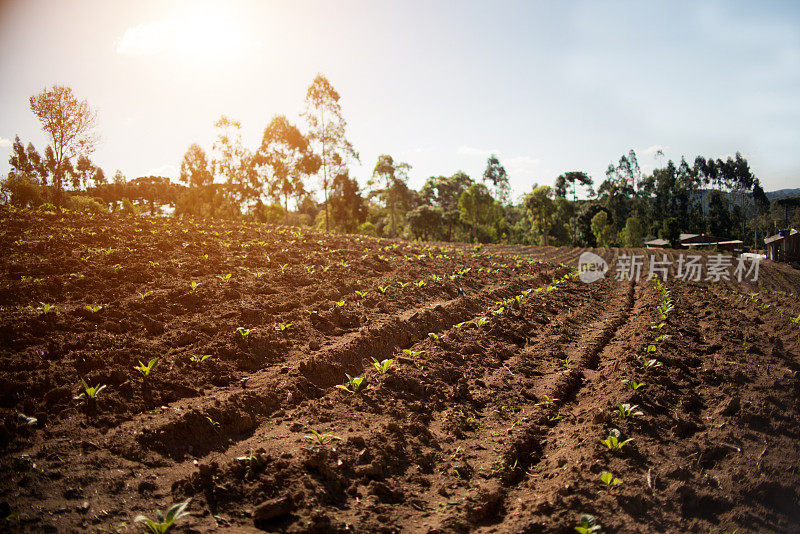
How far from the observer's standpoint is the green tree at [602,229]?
54.5 m

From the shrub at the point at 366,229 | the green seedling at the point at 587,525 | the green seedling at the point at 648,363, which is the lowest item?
the green seedling at the point at 587,525

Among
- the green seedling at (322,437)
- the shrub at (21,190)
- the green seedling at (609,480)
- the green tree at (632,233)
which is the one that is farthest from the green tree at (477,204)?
the green seedling at (609,480)

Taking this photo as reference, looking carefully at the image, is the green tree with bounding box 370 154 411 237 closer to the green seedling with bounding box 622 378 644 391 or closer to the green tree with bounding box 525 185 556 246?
the green tree with bounding box 525 185 556 246

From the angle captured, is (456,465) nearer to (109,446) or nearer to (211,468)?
(211,468)

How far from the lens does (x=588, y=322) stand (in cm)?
1021

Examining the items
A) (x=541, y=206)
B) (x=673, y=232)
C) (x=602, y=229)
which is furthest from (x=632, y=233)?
(x=541, y=206)

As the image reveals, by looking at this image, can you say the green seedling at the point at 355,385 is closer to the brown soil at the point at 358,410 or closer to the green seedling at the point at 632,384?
the brown soil at the point at 358,410

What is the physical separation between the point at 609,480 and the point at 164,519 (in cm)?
353

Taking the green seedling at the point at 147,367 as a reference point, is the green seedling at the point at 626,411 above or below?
below

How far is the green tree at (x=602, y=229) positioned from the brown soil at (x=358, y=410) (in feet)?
158

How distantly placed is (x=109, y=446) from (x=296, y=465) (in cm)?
170

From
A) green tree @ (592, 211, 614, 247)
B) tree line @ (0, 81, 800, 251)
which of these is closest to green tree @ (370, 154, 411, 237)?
tree line @ (0, 81, 800, 251)

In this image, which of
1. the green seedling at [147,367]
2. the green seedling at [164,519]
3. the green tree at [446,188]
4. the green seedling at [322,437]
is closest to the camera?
the green seedling at [164,519]

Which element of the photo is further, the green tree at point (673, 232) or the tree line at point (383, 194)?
the green tree at point (673, 232)
